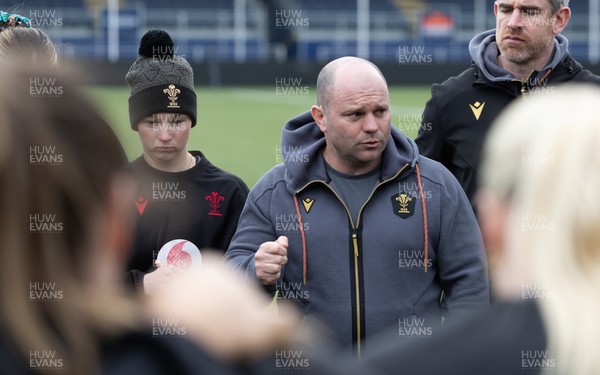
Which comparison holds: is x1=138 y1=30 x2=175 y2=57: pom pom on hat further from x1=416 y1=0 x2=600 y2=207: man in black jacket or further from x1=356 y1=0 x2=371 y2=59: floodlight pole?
x1=356 y1=0 x2=371 y2=59: floodlight pole

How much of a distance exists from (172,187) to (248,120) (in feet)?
73.6

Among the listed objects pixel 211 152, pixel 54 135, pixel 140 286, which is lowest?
pixel 211 152

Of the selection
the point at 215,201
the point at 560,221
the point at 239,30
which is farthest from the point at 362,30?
the point at 560,221

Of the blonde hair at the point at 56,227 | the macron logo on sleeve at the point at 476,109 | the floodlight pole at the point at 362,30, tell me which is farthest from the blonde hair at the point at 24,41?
the floodlight pole at the point at 362,30

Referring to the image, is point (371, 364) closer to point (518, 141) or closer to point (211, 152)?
point (518, 141)

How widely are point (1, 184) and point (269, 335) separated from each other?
1.54 ft

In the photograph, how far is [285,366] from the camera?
1.94m

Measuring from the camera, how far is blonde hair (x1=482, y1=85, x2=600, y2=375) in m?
1.85

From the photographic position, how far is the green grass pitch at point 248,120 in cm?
1929

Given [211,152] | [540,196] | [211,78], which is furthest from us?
[211,78]

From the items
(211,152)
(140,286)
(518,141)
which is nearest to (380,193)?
(140,286)

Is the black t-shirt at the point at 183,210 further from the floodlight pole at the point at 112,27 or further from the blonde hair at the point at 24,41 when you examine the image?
the floodlight pole at the point at 112,27

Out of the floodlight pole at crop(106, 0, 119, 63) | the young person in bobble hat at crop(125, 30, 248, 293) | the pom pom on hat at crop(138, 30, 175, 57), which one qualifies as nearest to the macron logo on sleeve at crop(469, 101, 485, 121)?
the young person in bobble hat at crop(125, 30, 248, 293)

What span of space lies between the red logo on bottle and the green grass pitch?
677cm
